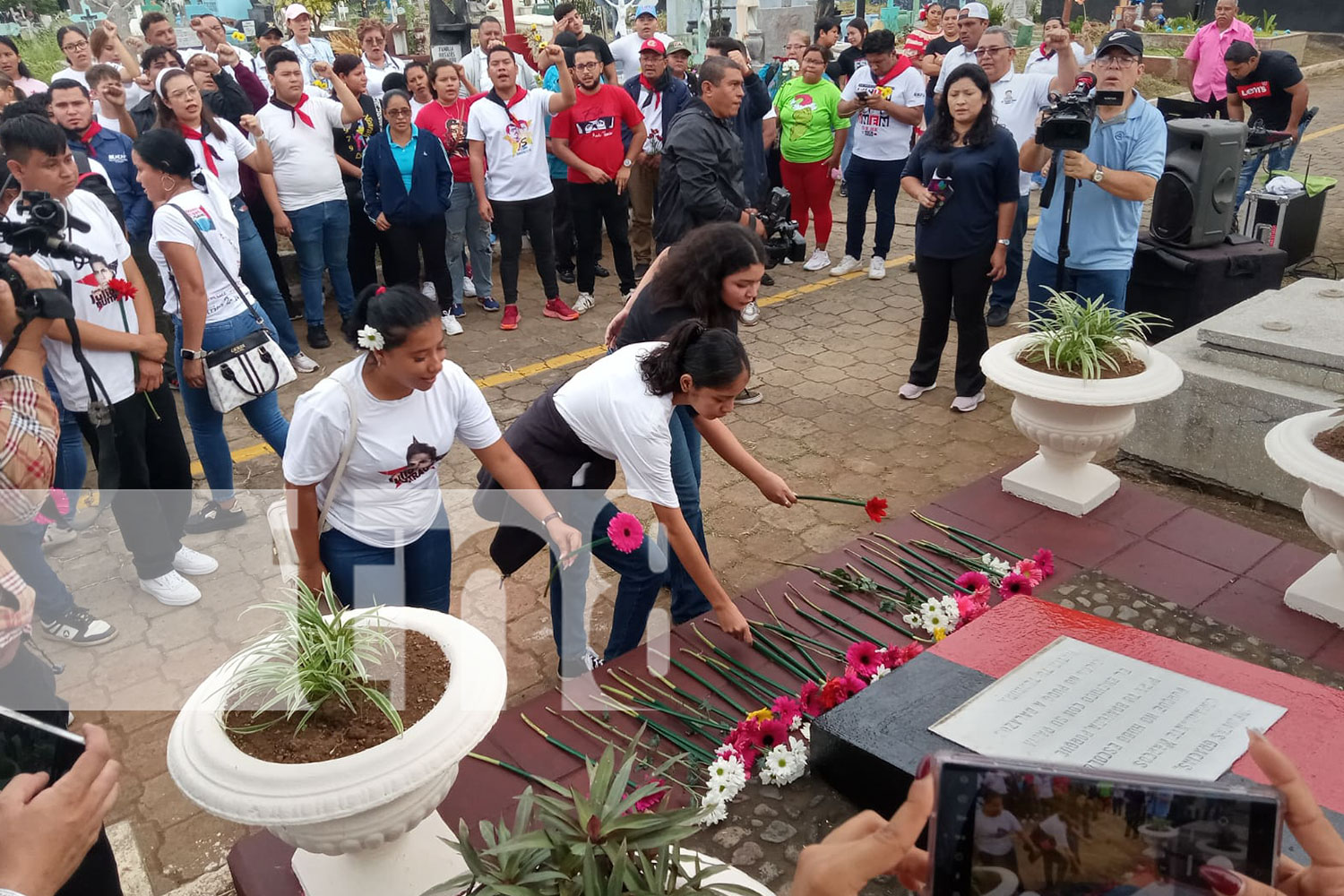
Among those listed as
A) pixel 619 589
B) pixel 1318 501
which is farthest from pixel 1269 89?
pixel 619 589

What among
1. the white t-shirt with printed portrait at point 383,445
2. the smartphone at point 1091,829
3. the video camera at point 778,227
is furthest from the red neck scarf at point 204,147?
the smartphone at point 1091,829

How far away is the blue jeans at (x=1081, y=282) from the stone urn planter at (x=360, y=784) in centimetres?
378

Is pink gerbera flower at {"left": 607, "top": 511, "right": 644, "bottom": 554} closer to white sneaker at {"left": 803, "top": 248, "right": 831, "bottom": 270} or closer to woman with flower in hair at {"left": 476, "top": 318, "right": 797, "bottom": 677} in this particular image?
woman with flower in hair at {"left": 476, "top": 318, "right": 797, "bottom": 677}

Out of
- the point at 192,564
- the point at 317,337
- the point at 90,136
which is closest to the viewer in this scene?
the point at 192,564

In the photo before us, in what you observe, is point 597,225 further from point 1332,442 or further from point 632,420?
point 1332,442

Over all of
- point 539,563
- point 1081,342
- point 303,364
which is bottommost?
point 539,563

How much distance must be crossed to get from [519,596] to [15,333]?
207 centimetres

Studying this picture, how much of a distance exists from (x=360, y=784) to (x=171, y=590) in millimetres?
2565

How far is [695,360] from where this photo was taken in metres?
2.98

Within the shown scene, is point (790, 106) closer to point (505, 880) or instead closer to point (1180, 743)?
point (1180, 743)

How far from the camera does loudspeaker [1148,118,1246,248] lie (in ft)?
19.4

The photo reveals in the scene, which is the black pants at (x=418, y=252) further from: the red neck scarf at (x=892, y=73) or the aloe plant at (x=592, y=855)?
the aloe plant at (x=592, y=855)

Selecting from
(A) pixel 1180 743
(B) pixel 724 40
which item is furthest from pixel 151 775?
(B) pixel 724 40

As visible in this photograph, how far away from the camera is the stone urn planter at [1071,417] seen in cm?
400
